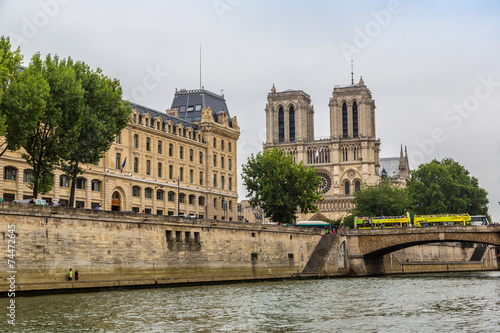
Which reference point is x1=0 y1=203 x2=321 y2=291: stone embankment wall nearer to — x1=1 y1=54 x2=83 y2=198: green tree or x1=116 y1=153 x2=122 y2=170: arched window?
x1=1 y1=54 x2=83 y2=198: green tree

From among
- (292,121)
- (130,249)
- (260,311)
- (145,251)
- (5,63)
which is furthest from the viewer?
(292,121)

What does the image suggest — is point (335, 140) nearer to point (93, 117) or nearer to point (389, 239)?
point (389, 239)

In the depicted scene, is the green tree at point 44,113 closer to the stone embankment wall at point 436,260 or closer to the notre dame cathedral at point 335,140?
the stone embankment wall at point 436,260

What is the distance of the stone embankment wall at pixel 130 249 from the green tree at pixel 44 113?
17.5ft

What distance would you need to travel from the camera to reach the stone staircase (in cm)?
8469

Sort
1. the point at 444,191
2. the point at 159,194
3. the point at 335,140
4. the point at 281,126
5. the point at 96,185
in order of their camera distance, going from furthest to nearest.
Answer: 1. the point at 281,126
2. the point at 335,140
3. the point at 444,191
4. the point at 159,194
5. the point at 96,185

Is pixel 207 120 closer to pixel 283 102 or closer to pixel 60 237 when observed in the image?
pixel 60 237

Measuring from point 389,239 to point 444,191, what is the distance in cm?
4949

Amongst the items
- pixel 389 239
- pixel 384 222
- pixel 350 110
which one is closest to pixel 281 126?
pixel 350 110

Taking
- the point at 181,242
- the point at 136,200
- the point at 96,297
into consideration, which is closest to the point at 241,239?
the point at 181,242

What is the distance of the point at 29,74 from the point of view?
5528 cm

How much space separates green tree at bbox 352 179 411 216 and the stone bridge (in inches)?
1285

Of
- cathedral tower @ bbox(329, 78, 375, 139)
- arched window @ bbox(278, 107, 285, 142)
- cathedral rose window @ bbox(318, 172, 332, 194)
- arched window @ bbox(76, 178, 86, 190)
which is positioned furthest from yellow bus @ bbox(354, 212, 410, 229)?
arched window @ bbox(278, 107, 285, 142)

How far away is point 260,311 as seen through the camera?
4378 centimetres
